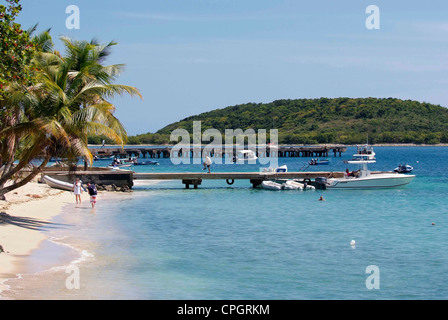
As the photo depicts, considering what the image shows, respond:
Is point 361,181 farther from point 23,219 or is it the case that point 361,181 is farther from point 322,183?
point 23,219

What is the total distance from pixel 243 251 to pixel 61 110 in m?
9.09

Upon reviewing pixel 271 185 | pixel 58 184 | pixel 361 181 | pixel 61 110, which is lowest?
pixel 271 185

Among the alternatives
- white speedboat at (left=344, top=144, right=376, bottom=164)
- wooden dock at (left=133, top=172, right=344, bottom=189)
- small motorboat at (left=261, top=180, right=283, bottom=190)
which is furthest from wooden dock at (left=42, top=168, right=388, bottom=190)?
Result: white speedboat at (left=344, top=144, right=376, bottom=164)

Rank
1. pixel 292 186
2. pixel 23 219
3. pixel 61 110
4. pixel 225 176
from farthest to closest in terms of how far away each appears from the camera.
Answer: pixel 292 186 → pixel 225 176 → pixel 23 219 → pixel 61 110

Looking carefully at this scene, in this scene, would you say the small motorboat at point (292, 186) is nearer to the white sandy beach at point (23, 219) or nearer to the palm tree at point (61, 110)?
the white sandy beach at point (23, 219)

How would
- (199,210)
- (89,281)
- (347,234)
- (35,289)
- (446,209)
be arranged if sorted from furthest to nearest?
(446,209)
(199,210)
(347,234)
(89,281)
(35,289)

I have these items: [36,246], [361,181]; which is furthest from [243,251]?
[361,181]

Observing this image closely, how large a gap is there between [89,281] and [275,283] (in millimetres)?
5644

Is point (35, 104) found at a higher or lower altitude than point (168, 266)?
higher

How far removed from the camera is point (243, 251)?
22297 millimetres

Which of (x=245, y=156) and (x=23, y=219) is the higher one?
(x=245, y=156)

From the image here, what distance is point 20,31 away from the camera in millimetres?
18078

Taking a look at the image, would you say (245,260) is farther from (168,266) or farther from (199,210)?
(199,210)
